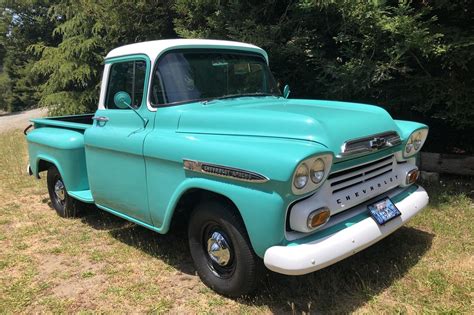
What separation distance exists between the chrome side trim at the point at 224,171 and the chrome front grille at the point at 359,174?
56 cm

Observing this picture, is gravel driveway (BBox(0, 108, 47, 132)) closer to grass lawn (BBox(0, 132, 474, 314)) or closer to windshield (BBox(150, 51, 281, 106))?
grass lawn (BBox(0, 132, 474, 314))

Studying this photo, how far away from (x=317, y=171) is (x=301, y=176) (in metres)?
0.13

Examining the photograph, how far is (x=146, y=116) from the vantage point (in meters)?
3.88

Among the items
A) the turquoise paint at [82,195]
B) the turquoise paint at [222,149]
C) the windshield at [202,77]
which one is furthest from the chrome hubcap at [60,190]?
the windshield at [202,77]

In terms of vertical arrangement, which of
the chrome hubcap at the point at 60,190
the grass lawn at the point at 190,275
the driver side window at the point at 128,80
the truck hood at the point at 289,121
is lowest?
the grass lawn at the point at 190,275

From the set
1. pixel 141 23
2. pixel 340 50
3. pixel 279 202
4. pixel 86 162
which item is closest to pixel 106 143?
pixel 86 162

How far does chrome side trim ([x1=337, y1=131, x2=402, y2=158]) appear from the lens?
3050 mm

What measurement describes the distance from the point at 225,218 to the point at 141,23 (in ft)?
25.2

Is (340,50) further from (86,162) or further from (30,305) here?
(30,305)

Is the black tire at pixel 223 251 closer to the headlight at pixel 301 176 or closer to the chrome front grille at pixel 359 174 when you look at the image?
the headlight at pixel 301 176

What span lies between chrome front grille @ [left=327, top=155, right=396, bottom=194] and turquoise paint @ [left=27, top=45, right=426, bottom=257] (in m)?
0.07

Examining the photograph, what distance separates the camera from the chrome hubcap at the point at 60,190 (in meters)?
5.48

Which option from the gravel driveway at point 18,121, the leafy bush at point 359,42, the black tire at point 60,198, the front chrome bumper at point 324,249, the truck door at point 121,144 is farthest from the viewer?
the gravel driveway at point 18,121

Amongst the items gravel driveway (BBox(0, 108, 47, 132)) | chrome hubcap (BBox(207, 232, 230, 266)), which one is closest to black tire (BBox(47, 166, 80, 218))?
chrome hubcap (BBox(207, 232, 230, 266))
